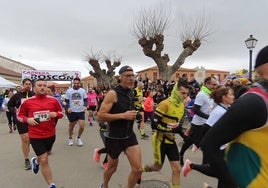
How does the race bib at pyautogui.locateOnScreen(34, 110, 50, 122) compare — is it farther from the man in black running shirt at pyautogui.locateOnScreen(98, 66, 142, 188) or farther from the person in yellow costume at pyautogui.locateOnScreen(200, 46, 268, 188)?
the person in yellow costume at pyautogui.locateOnScreen(200, 46, 268, 188)

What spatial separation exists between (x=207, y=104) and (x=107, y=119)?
272cm

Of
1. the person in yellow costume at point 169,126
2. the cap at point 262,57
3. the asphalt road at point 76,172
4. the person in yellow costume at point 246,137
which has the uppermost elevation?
the cap at point 262,57

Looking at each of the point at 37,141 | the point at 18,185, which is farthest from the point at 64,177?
the point at 37,141

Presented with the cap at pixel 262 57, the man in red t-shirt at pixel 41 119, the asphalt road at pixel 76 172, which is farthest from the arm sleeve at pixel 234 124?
the man in red t-shirt at pixel 41 119

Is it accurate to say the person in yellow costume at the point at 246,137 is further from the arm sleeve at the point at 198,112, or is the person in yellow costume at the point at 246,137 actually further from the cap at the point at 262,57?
the arm sleeve at the point at 198,112

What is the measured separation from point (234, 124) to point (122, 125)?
2704 mm

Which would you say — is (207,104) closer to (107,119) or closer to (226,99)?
(226,99)

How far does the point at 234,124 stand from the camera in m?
1.50

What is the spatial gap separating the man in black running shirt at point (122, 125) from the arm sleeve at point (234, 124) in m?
2.41

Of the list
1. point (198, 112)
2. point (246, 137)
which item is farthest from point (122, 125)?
point (246, 137)

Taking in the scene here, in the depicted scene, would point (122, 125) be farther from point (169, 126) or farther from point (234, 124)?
point (234, 124)

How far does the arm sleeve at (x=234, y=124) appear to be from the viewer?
1.45 meters

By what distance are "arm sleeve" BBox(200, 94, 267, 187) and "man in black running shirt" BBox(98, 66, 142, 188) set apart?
241 cm

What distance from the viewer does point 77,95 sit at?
8.91m
